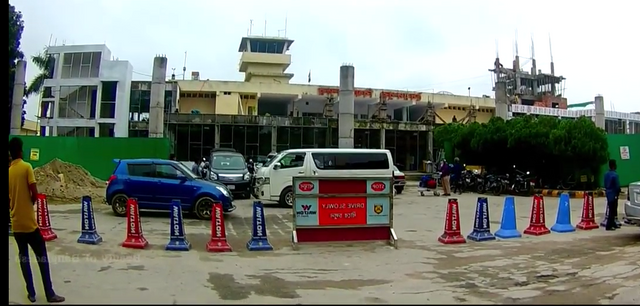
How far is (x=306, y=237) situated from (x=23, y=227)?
5319mm

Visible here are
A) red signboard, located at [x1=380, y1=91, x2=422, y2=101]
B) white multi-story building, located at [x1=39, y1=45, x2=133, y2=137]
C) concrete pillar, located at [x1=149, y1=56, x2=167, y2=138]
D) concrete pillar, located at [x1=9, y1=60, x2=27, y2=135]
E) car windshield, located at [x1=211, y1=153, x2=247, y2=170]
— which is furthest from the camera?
red signboard, located at [x1=380, y1=91, x2=422, y2=101]

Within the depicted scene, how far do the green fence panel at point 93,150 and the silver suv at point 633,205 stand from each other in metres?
20.3

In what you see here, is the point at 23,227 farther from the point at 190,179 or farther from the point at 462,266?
the point at 190,179

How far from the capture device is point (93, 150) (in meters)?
24.8

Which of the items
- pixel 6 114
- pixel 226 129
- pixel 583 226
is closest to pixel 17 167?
pixel 6 114

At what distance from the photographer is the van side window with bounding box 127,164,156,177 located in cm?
1353

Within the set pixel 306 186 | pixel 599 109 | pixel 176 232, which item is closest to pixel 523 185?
pixel 306 186

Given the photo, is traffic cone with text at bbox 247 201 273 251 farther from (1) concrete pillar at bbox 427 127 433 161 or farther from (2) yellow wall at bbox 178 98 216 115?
(2) yellow wall at bbox 178 98 216 115

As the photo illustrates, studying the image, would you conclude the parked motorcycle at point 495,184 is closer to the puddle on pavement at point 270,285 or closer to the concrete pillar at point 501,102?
the concrete pillar at point 501,102

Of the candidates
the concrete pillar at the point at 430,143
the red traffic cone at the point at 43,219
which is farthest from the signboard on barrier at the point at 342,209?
the concrete pillar at the point at 430,143

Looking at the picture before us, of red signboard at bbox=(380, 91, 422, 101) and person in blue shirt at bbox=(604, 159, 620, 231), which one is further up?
red signboard at bbox=(380, 91, 422, 101)

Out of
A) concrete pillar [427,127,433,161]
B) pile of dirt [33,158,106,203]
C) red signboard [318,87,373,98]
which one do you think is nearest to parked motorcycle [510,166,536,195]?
pile of dirt [33,158,106,203]

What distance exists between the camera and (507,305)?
572 centimetres

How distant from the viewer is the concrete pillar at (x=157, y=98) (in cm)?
3428
